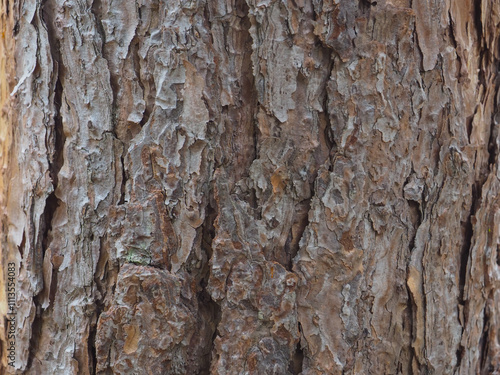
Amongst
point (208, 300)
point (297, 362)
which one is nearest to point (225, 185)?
point (208, 300)

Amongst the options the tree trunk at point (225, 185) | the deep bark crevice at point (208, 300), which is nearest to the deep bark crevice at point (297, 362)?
the tree trunk at point (225, 185)

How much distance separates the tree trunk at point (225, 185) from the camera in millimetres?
984

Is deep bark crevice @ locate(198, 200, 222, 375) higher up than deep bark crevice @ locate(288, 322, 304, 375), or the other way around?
deep bark crevice @ locate(198, 200, 222, 375)

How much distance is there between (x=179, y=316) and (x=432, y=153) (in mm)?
662

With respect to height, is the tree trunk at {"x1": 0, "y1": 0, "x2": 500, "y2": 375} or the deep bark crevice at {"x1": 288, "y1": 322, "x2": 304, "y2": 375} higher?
the tree trunk at {"x1": 0, "y1": 0, "x2": 500, "y2": 375}

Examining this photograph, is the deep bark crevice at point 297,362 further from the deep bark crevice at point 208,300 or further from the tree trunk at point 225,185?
the deep bark crevice at point 208,300

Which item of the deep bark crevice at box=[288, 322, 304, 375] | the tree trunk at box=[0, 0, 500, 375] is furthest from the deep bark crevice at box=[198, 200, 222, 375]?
the deep bark crevice at box=[288, 322, 304, 375]

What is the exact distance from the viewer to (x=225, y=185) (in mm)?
999

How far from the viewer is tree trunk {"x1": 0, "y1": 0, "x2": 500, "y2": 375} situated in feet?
3.23

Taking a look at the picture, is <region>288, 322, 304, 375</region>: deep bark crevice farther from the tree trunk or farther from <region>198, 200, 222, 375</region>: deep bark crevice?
<region>198, 200, 222, 375</region>: deep bark crevice

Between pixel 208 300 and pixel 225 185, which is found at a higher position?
pixel 225 185

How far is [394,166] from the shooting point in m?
1.05

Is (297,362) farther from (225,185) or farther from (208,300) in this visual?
(225,185)

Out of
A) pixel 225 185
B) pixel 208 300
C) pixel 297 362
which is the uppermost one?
pixel 225 185
